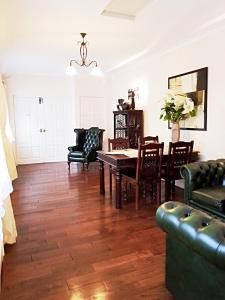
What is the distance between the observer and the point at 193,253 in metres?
1.47

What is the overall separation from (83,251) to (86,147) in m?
4.43

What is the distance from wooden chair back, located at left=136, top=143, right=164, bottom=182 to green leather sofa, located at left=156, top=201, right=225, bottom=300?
1.85 metres

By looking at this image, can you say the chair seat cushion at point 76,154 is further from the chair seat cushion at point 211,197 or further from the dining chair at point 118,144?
the chair seat cushion at point 211,197

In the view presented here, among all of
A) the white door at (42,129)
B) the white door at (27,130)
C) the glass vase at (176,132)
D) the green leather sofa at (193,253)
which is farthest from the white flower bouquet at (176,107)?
the white door at (27,130)

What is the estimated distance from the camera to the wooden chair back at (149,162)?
11.6ft

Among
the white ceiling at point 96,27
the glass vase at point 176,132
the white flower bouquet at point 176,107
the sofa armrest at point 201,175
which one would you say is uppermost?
the white ceiling at point 96,27

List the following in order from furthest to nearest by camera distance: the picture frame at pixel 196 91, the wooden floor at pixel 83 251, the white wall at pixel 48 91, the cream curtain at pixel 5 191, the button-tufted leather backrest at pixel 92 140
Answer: the white wall at pixel 48 91 < the button-tufted leather backrest at pixel 92 140 < the picture frame at pixel 196 91 < the cream curtain at pixel 5 191 < the wooden floor at pixel 83 251

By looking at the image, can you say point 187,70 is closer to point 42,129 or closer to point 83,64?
point 83,64

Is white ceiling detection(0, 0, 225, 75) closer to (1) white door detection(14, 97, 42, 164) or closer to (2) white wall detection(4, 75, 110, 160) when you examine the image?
(2) white wall detection(4, 75, 110, 160)

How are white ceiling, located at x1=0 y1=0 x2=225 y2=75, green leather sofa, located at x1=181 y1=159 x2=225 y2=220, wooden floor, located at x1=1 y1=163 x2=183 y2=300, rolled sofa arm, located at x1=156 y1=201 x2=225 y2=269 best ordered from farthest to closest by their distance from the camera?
white ceiling, located at x1=0 y1=0 x2=225 y2=75
green leather sofa, located at x1=181 y1=159 x2=225 y2=220
wooden floor, located at x1=1 y1=163 x2=183 y2=300
rolled sofa arm, located at x1=156 y1=201 x2=225 y2=269

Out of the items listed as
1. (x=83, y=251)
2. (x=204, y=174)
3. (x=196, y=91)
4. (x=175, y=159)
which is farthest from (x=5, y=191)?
(x=196, y=91)

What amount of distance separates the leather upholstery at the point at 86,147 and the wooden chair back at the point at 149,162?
2.84 m

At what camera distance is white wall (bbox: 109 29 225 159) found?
3779 mm

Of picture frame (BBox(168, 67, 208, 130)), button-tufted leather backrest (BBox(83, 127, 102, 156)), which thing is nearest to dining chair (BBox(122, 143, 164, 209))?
picture frame (BBox(168, 67, 208, 130))
